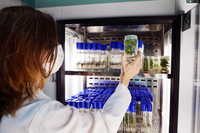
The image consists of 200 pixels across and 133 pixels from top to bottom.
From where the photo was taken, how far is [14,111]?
0.57 meters

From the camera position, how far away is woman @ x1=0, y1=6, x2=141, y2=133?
56cm

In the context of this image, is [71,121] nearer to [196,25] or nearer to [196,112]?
[196,112]

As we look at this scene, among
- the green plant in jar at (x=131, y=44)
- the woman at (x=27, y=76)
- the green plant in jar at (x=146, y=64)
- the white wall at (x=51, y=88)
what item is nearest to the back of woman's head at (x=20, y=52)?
the woman at (x=27, y=76)

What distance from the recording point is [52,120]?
60cm

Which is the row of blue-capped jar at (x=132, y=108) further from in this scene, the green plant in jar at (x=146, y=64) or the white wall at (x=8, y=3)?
the white wall at (x=8, y=3)

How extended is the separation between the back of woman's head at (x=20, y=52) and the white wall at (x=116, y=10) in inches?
24.8

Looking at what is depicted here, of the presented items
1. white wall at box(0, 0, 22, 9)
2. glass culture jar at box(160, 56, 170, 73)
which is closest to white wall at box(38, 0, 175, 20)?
white wall at box(0, 0, 22, 9)

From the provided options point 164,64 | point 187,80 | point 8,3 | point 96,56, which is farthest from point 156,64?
point 8,3

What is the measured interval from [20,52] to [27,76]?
105 millimetres

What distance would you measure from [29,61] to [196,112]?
0.92 m

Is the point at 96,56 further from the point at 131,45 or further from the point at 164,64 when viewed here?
the point at 164,64

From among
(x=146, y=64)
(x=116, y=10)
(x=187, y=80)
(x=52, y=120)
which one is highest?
(x=116, y=10)

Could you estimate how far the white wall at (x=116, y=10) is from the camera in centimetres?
109

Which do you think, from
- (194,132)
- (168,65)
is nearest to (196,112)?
(194,132)
